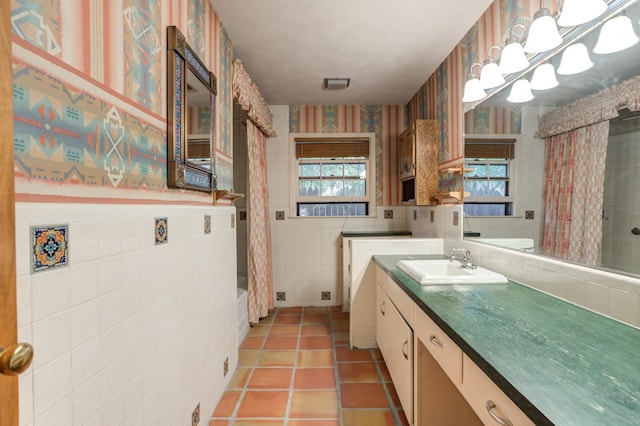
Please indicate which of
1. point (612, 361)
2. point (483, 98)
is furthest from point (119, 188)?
point (483, 98)

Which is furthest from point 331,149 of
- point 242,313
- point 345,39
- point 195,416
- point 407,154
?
point 195,416

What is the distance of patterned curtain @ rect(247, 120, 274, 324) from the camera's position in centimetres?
290

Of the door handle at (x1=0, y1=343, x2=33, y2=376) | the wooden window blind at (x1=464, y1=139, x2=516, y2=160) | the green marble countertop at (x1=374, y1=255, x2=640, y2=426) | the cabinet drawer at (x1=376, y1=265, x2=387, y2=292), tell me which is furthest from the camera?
the cabinet drawer at (x1=376, y1=265, x2=387, y2=292)

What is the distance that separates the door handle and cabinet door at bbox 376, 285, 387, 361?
1.90 m

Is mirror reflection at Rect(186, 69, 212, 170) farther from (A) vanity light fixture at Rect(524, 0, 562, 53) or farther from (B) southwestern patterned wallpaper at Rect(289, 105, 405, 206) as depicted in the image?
(B) southwestern patterned wallpaper at Rect(289, 105, 405, 206)

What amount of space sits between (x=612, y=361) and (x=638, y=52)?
101 centimetres

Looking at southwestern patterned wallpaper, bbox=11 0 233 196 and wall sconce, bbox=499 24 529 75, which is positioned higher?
wall sconce, bbox=499 24 529 75

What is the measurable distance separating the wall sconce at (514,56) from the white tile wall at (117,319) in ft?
6.09

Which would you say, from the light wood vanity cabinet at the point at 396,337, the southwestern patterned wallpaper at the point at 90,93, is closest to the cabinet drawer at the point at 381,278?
the light wood vanity cabinet at the point at 396,337

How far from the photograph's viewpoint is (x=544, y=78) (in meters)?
1.42

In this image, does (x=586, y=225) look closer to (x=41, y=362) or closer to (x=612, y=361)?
(x=612, y=361)

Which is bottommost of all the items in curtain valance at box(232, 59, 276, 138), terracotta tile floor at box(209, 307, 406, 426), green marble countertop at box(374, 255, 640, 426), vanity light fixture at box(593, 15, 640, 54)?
terracotta tile floor at box(209, 307, 406, 426)

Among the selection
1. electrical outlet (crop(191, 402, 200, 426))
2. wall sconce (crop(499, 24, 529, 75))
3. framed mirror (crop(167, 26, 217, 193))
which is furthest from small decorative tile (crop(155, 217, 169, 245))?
wall sconce (crop(499, 24, 529, 75))

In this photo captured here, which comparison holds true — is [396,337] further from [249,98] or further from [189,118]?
[249,98]
